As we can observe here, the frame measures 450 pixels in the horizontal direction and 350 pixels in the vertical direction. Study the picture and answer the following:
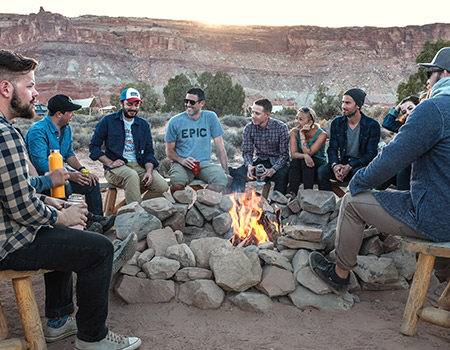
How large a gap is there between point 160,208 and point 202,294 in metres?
1.00

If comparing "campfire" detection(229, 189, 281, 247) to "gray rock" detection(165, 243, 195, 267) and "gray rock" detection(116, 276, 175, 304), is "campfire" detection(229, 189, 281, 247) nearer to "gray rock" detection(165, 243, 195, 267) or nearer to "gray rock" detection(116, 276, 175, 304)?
"gray rock" detection(165, 243, 195, 267)

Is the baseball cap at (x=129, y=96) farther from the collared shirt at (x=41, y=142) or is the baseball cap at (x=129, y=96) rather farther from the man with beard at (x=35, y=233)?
the man with beard at (x=35, y=233)

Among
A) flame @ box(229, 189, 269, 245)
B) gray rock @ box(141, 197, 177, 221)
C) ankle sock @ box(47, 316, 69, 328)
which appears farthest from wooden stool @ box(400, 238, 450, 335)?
ankle sock @ box(47, 316, 69, 328)

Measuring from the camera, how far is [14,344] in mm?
2312

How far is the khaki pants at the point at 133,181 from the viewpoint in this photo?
189 inches

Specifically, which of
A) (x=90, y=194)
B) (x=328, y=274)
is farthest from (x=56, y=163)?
(x=328, y=274)

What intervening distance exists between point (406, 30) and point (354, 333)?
215ft

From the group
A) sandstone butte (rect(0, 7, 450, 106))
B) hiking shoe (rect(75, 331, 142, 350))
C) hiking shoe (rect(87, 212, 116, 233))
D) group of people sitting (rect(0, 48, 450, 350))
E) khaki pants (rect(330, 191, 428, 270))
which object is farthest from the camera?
sandstone butte (rect(0, 7, 450, 106))

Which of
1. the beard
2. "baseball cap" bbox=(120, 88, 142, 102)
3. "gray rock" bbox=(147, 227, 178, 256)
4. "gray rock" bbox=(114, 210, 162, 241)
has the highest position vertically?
the beard

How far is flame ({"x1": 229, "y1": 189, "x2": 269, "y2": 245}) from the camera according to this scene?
156 inches

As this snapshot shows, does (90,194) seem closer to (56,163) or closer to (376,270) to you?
(56,163)

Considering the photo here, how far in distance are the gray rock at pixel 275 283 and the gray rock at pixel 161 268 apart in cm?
71


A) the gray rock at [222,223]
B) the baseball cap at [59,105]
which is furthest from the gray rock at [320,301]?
the baseball cap at [59,105]

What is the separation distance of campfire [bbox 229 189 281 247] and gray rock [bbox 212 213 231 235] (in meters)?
0.05
